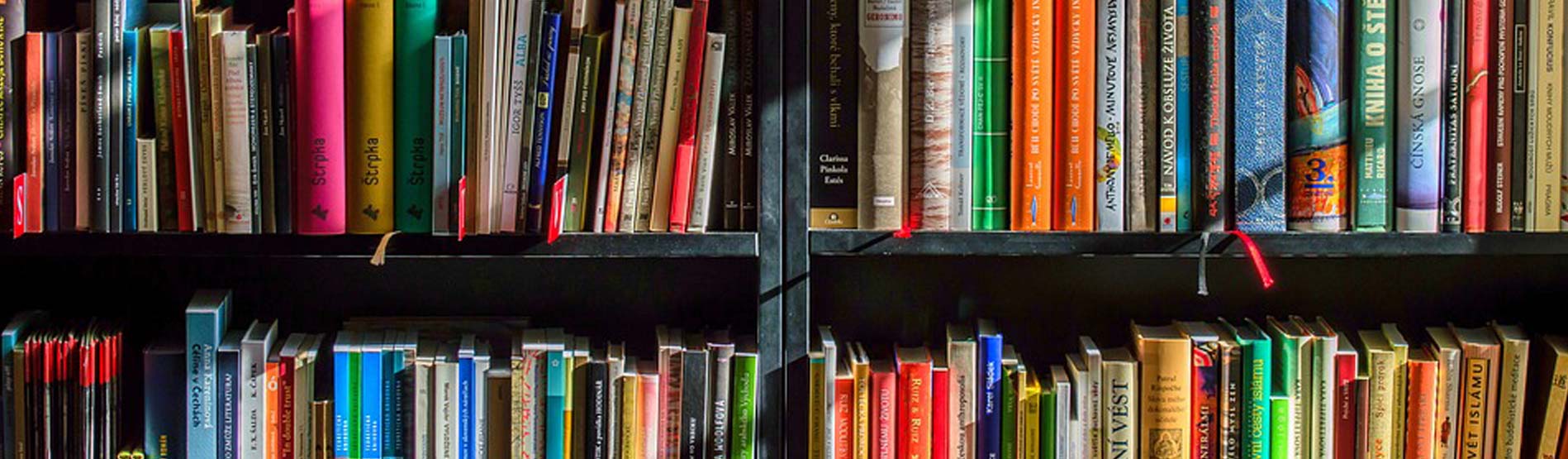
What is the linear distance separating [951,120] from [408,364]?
61cm

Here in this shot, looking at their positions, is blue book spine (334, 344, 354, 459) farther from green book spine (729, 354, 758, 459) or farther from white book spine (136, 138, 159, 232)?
green book spine (729, 354, 758, 459)

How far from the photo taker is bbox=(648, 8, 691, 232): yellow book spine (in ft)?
5.06

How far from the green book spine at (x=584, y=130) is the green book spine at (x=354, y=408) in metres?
0.27

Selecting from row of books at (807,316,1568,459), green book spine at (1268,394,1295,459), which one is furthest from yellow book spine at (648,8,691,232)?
green book spine at (1268,394,1295,459)

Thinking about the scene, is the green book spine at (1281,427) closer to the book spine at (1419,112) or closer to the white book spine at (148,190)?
the book spine at (1419,112)

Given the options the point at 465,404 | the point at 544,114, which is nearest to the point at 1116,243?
the point at 544,114

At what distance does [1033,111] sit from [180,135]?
0.83 m

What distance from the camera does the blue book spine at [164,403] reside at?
63.6 inches

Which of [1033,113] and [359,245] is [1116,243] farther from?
[359,245]

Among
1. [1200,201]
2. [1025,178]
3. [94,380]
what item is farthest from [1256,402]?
[94,380]

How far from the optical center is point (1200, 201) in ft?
5.18

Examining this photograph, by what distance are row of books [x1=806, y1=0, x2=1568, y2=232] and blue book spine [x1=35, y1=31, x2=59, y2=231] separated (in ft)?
2.39

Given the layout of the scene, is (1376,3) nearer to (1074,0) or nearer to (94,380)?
(1074,0)

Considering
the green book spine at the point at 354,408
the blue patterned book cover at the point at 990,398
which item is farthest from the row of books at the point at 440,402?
the blue patterned book cover at the point at 990,398
